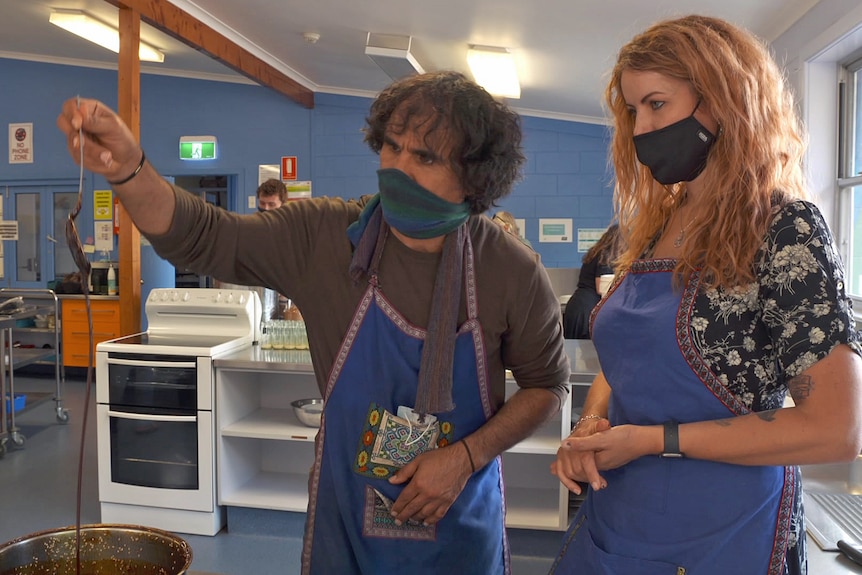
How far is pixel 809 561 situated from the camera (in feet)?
4.02

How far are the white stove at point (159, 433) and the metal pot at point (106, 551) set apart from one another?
8.55ft

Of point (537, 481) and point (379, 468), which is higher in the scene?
point (379, 468)

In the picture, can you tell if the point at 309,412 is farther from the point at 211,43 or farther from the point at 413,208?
the point at 211,43

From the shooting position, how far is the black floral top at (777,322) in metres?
0.98

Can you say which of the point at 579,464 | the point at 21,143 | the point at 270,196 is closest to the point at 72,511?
the point at 270,196

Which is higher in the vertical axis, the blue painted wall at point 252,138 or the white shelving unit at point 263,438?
the blue painted wall at point 252,138

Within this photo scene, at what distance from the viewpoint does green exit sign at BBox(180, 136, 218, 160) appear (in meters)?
8.27

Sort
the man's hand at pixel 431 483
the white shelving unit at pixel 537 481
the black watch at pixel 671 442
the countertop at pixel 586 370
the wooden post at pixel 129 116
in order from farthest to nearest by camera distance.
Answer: the wooden post at pixel 129 116
the white shelving unit at pixel 537 481
the man's hand at pixel 431 483
the countertop at pixel 586 370
the black watch at pixel 671 442

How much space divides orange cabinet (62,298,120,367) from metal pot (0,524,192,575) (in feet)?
23.0

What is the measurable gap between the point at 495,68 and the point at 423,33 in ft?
2.38

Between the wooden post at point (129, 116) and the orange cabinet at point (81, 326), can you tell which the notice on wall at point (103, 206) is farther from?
the wooden post at point (129, 116)

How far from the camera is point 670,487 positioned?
3.74 feet

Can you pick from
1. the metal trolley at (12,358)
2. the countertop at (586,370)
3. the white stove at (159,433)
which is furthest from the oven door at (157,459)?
the metal trolley at (12,358)

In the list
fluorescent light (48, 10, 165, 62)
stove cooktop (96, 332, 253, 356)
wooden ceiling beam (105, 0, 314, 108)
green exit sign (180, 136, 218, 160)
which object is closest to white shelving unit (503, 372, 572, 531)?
stove cooktop (96, 332, 253, 356)
